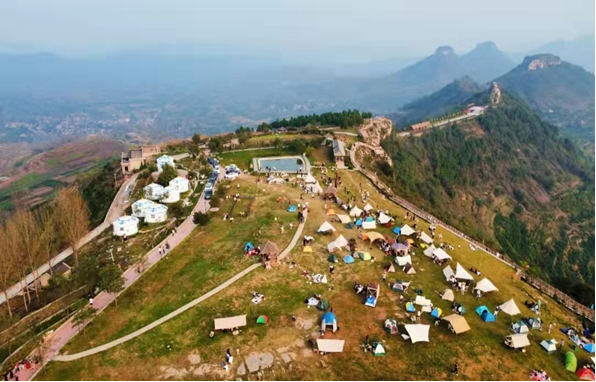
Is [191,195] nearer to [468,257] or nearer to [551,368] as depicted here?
[468,257]

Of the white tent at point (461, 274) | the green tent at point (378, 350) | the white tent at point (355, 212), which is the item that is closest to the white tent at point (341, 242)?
the white tent at point (355, 212)

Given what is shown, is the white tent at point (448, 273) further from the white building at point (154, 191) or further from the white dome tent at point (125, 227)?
the white building at point (154, 191)

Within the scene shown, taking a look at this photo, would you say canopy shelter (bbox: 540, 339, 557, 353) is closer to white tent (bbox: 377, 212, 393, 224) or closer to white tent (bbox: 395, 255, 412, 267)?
white tent (bbox: 395, 255, 412, 267)

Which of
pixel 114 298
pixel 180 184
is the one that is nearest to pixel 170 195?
pixel 180 184

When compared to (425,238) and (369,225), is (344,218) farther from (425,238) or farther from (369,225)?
(425,238)

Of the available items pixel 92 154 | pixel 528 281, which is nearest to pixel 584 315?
pixel 528 281
